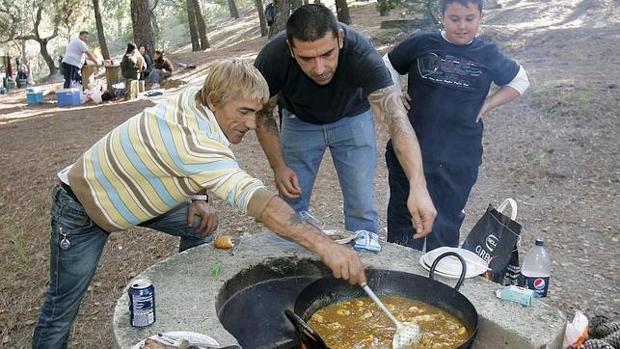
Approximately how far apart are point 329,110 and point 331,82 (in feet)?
0.65

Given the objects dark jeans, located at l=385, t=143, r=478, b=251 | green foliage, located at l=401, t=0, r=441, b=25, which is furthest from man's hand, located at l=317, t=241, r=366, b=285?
green foliage, located at l=401, t=0, r=441, b=25

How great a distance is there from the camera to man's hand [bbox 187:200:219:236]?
3204mm

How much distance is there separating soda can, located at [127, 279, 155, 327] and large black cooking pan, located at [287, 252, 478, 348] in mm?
628

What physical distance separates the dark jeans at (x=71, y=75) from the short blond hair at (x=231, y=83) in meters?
13.7

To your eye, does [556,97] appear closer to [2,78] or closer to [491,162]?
[491,162]

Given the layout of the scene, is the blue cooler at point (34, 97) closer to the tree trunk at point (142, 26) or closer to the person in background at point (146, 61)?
the person in background at point (146, 61)

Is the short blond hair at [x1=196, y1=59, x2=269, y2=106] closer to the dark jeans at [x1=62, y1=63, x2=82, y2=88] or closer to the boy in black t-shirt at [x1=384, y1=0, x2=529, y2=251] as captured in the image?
the boy in black t-shirt at [x1=384, y1=0, x2=529, y2=251]

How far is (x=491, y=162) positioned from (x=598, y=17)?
27.1 feet

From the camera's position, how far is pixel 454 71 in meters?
3.73

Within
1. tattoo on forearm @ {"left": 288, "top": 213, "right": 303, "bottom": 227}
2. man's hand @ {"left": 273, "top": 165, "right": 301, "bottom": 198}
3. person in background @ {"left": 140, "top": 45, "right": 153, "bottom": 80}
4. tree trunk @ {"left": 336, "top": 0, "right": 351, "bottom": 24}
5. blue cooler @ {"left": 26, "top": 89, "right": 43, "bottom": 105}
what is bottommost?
blue cooler @ {"left": 26, "top": 89, "right": 43, "bottom": 105}

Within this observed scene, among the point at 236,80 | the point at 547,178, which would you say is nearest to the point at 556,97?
the point at 547,178

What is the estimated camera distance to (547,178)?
6.23 meters

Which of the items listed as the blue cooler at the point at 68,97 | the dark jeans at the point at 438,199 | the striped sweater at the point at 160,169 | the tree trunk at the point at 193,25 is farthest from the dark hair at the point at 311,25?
the tree trunk at the point at 193,25

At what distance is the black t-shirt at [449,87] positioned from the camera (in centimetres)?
372
